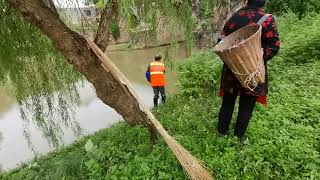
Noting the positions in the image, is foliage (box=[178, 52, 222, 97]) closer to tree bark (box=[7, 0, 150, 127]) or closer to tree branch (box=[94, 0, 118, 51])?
tree bark (box=[7, 0, 150, 127])

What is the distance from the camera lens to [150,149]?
4980 millimetres

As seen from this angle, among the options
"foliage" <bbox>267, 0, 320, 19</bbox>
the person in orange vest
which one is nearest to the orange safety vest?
the person in orange vest

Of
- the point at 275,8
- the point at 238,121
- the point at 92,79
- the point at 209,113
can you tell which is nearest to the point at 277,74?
the point at 275,8

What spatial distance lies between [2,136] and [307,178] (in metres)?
10.7

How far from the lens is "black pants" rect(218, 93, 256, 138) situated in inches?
183

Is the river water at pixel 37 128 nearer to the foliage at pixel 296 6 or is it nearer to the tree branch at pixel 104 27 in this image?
the tree branch at pixel 104 27

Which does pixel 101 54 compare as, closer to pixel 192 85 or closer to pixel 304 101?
pixel 304 101

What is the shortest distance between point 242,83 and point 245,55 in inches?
15.8

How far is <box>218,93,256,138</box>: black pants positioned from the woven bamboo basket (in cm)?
36

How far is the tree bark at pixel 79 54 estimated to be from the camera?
15.4 feet

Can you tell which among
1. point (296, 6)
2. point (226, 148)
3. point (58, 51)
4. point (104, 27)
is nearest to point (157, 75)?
point (296, 6)

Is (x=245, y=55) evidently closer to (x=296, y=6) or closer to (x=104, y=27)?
(x=104, y=27)

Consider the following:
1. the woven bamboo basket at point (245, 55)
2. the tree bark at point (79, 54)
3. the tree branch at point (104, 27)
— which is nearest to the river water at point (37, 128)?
the tree bark at point (79, 54)

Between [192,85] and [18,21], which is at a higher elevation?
[18,21]
